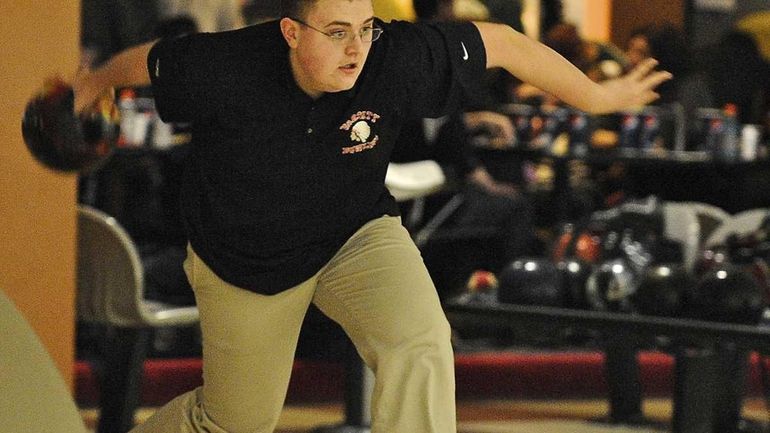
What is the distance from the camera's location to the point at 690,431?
5180 millimetres

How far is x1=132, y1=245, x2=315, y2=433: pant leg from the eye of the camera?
3.71 metres

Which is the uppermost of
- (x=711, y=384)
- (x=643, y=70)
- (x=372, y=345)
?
(x=643, y=70)

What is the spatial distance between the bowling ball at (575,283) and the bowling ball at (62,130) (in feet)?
7.52

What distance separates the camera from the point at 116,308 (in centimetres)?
539

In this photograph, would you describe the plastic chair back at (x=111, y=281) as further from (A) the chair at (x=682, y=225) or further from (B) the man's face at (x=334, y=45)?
(A) the chair at (x=682, y=225)

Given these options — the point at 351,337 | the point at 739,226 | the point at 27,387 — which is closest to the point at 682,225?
the point at 739,226

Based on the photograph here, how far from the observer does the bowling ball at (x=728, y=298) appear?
5117 millimetres

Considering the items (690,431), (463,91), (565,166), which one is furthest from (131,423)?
(565,166)

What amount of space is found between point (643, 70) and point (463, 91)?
53 cm

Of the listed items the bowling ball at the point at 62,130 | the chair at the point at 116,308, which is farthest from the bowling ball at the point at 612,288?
the bowling ball at the point at 62,130

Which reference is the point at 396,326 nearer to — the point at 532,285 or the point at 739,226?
the point at 532,285

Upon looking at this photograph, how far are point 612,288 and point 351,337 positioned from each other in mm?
2015

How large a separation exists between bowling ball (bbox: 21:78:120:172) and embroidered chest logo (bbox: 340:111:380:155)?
0.58 metres

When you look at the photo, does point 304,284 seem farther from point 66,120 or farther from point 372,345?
point 66,120
